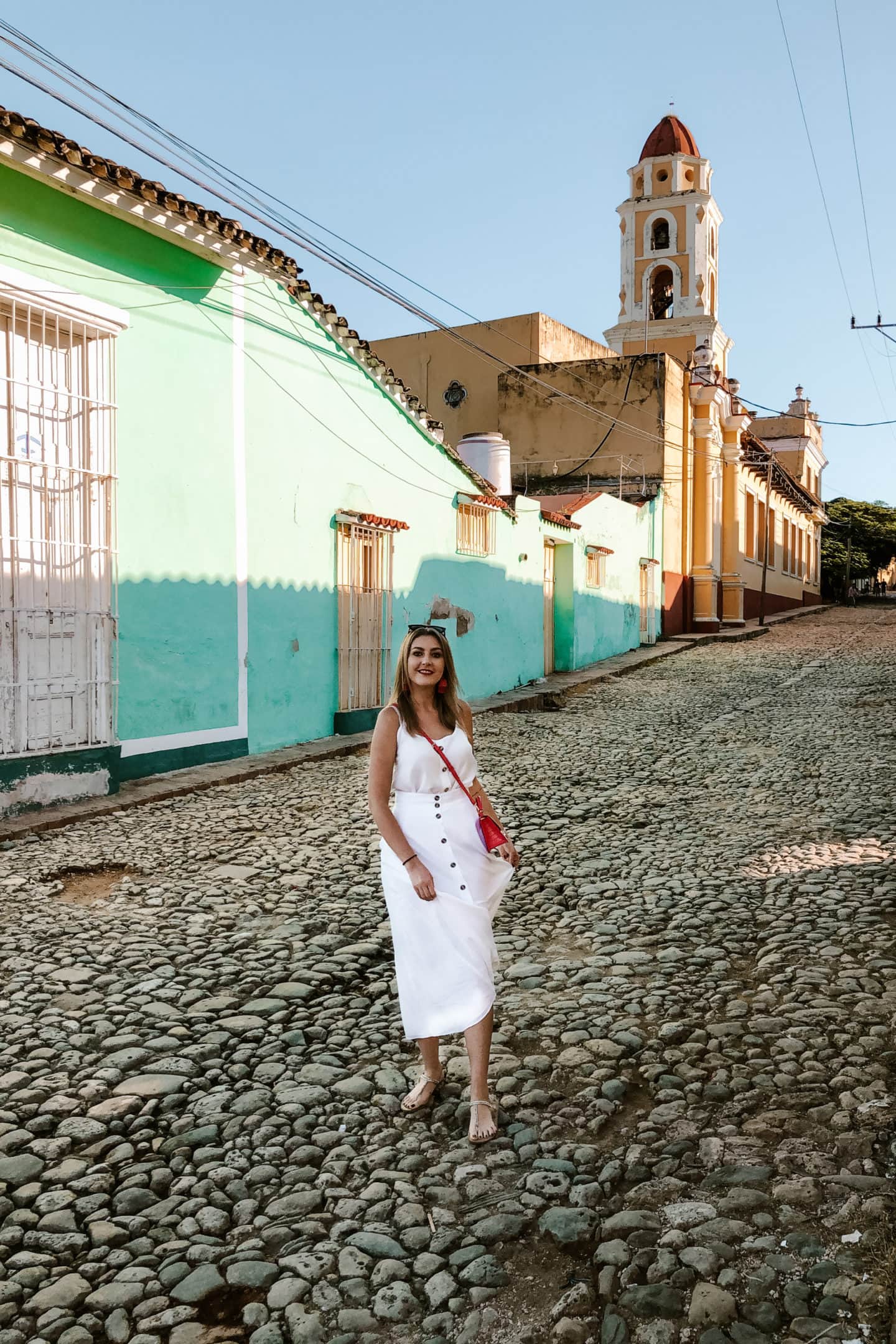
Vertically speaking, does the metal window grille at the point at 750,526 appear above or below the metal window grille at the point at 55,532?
above

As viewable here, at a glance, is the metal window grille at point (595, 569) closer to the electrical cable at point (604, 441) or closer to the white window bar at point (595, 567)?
the white window bar at point (595, 567)

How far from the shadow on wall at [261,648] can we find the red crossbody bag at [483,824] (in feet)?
17.3

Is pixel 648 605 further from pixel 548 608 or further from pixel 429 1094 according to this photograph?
pixel 429 1094

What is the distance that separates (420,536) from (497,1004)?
29.8 ft

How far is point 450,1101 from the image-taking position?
9.93 feet

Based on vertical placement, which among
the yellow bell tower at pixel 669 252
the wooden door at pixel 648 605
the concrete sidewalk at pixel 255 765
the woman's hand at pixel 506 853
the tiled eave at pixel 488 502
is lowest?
the concrete sidewalk at pixel 255 765

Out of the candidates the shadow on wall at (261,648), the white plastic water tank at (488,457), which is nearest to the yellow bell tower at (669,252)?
the white plastic water tank at (488,457)

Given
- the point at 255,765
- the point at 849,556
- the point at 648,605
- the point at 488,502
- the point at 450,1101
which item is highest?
the point at 849,556

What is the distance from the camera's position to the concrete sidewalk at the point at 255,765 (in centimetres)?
664

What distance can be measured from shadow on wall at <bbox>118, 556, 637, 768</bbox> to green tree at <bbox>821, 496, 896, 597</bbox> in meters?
41.0

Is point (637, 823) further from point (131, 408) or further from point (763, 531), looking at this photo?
point (763, 531)

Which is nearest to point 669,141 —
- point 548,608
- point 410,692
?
point 548,608

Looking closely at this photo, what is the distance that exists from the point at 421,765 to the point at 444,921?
44cm

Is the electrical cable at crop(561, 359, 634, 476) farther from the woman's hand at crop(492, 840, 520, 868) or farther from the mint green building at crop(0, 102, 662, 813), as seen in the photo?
the woman's hand at crop(492, 840, 520, 868)
